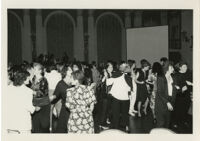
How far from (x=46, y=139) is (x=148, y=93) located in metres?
0.83

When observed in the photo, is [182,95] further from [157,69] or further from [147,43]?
[147,43]

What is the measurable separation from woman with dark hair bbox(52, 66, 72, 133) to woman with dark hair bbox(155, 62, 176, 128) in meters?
0.67

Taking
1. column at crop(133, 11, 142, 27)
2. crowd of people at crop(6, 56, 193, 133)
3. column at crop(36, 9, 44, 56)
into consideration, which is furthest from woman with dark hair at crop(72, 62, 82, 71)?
column at crop(133, 11, 142, 27)

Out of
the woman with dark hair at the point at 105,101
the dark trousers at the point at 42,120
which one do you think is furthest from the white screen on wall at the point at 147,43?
the dark trousers at the point at 42,120

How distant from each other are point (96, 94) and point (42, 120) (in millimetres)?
451

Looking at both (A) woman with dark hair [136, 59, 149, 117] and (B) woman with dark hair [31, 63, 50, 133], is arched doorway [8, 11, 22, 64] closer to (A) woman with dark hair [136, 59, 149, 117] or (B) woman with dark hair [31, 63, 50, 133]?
(B) woman with dark hair [31, 63, 50, 133]

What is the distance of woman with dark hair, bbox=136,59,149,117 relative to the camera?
7.61ft

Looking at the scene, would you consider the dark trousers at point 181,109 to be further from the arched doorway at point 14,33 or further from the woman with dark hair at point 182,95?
the arched doorway at point 14,33

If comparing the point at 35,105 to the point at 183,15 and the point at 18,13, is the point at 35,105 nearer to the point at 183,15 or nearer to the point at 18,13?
the point at 18,13

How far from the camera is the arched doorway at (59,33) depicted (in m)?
2.31

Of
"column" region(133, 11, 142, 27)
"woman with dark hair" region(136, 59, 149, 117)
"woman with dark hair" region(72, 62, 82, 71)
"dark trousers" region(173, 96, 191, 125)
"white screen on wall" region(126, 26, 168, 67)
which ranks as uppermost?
"column" region(133, 11, 142, 27)

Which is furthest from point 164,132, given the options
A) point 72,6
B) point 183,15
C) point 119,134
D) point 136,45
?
point 72,6

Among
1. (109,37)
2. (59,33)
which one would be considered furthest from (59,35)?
(109,37)

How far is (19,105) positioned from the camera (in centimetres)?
235
